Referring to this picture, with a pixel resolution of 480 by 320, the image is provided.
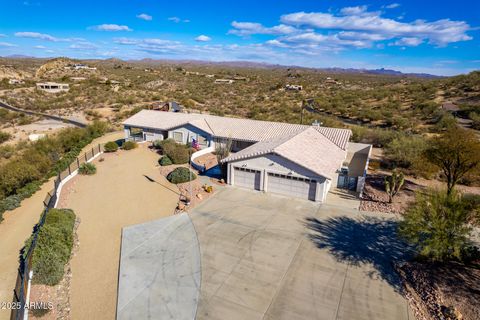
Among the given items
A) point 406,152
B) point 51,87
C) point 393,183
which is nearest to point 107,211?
point 393,183

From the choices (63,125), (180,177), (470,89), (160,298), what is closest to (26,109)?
(63,125)

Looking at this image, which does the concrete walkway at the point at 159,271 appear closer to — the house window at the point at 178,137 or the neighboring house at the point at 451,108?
the house window at the point at 178,137

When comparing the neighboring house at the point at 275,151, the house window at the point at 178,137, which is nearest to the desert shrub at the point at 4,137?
the neighboring house at the point at 275,151

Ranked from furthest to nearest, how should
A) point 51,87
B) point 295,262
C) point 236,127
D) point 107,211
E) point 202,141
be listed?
point 51,87, point 202,141, point 236,127, point 107,211, point 295,262

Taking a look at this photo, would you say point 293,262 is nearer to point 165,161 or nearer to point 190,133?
point 165,161

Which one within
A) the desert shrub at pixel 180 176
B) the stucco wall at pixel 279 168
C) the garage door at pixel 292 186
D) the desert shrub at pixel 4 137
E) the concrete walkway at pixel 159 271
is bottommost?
the desert shrub at pixel 4 137

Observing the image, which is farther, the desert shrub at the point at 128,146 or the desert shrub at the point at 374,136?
the desert shrub at the point at 374,136
